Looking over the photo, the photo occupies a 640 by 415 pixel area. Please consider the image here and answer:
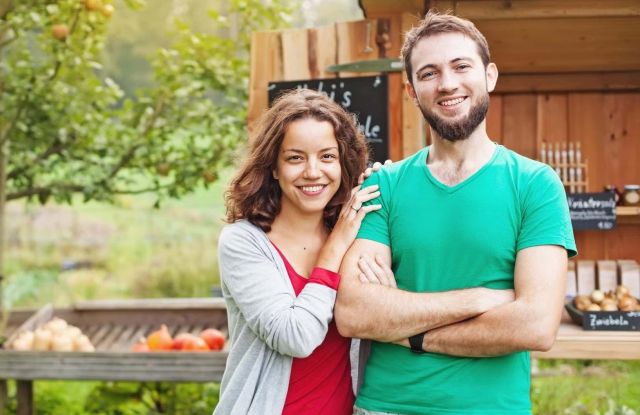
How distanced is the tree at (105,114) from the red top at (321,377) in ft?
Result: 8.86

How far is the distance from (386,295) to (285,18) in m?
3.51

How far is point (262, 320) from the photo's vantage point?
2141 millimetres

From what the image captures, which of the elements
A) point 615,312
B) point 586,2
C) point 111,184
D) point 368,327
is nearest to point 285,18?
point 111,184

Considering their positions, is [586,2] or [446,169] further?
[586,2]

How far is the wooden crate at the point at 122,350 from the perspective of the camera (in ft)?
13.4

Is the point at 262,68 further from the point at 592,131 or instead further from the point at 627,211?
the point at 627,211

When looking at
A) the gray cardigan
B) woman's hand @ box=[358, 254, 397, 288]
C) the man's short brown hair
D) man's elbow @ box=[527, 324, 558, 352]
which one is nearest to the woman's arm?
the gray cardigan

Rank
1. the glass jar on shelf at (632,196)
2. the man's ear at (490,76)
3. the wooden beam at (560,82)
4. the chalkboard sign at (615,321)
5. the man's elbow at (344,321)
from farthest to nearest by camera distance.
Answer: the wooden beam at (560,82), the glass jar on shelf at (632,196), the chalkboard sign at (615,321), the man's ear at (490,76), the man's elbow at (344,321)

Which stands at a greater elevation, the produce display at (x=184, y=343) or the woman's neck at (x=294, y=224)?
the woman's neck at (x=294, y=224)

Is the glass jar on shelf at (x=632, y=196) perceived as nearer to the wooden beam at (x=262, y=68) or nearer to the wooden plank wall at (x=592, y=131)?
the wooden plank wall at (x=592, y=131)

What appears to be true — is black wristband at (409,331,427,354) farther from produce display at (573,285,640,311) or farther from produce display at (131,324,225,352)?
produce display at (131,324,225,352)

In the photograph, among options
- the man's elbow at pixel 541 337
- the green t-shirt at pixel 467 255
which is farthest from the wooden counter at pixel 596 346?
the man's elbow at pixel 541 337

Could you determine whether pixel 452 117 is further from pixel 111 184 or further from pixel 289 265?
pixel 111 184

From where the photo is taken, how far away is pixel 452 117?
224 cm
